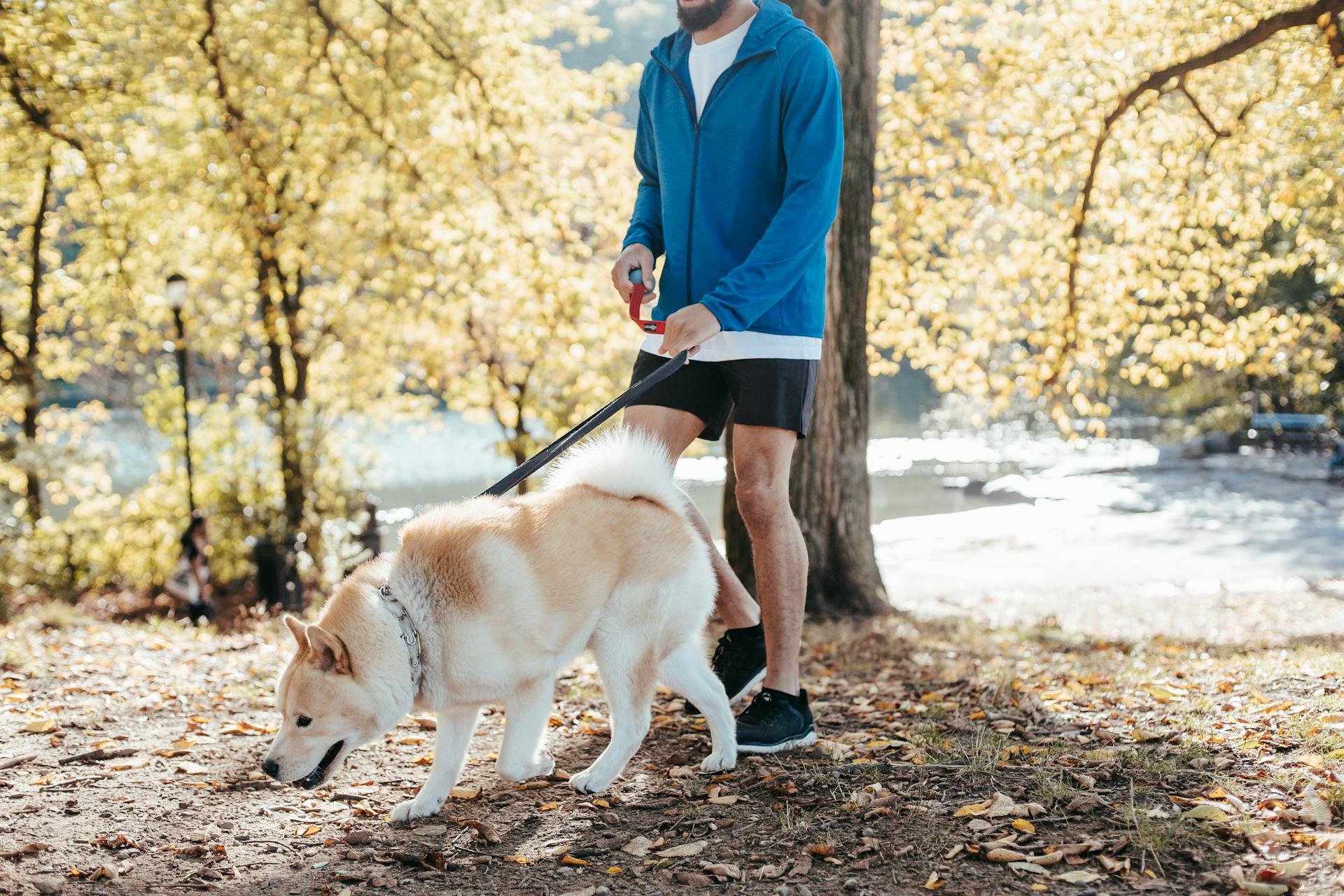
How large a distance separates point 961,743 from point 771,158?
206cm

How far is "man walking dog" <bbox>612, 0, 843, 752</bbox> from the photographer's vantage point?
10.1 ft

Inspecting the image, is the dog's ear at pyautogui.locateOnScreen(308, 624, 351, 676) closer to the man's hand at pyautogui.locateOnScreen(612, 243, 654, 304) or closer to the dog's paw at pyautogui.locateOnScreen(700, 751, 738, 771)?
the dog's paw at pyautogui.locateOnScreen(700, 751, 738, 771)

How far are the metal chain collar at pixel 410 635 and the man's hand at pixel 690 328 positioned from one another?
41.9 inches

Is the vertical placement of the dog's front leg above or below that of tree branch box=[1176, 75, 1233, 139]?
below

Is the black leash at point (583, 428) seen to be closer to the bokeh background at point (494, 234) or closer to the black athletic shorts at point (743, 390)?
the black athletic shorts at point (743, 390)

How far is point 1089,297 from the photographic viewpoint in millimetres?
10023

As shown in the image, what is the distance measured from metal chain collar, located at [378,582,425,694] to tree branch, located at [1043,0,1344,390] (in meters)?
7.88

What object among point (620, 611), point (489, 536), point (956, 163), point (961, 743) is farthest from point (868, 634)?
point (956, 163)

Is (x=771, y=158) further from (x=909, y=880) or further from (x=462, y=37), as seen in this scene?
(x=462, y=37)

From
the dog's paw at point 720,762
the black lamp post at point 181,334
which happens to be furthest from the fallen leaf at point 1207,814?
the black lamp post at point 181,334

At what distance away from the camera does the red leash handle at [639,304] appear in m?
3.26

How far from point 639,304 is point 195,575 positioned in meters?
9.24

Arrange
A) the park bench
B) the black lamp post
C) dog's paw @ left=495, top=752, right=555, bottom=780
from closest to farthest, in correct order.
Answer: dog's paw @ left=495, top=752, right=555, bottom=780
the black lamp post
the park bench

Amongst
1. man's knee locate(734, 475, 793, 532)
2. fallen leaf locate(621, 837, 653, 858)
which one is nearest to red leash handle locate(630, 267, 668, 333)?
man's knee locate(734, 475, 793, 532)
